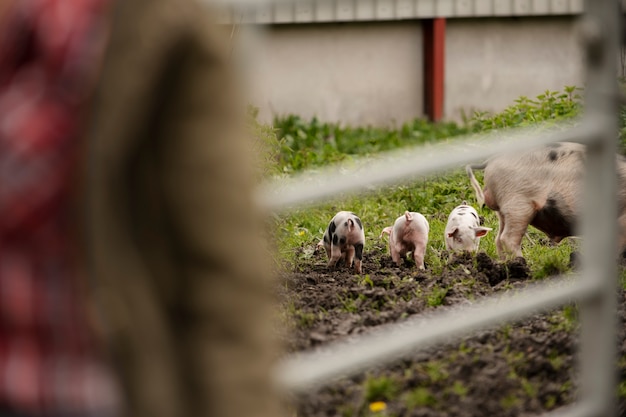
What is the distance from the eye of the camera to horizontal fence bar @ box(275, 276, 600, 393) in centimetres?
148

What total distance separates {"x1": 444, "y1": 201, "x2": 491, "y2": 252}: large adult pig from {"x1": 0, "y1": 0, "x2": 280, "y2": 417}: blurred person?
207cm

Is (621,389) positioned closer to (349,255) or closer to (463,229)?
(463,229)

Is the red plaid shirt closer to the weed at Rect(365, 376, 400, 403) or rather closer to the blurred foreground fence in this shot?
the blurred foreground fence

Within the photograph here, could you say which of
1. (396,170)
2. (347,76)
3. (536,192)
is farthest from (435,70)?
(396,170)

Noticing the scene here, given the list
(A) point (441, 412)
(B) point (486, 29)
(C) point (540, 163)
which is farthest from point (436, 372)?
(B) point (486, 29)

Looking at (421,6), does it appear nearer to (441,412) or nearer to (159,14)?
(441,412)

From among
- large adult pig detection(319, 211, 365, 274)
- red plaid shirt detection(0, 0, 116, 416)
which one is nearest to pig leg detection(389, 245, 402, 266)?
large adult pig detection(319, 211, 365, 274)

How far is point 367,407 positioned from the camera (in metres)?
2.18

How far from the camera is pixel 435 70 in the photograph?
8164 mm

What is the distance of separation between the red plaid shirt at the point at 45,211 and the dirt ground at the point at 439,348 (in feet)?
4.14

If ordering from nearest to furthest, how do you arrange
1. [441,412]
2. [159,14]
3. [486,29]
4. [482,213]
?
[159,14], [441,412], [482,213], [486,29]

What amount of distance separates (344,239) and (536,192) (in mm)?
1078

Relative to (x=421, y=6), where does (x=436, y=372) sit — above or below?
below

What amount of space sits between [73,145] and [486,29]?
7.38 meters
